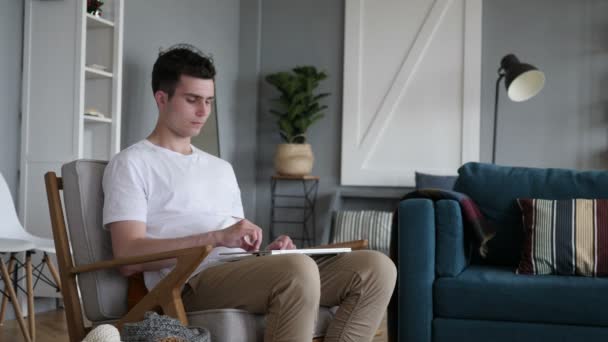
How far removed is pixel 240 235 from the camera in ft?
6.50

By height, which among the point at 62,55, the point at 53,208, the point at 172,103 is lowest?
the point at 53,208

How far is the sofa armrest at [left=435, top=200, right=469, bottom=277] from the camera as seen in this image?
9.64 ft

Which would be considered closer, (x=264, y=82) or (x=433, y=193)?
(x=433, y=193)

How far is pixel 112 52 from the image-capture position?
4406 millimetres

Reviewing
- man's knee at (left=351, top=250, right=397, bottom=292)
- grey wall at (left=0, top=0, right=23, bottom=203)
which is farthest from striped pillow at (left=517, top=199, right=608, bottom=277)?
grey wall at (left=0, top=0, right=23, bottom=203)

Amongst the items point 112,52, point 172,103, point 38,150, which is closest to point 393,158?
point 112,52

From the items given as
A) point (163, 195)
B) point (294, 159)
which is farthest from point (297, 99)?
point (163, 195)

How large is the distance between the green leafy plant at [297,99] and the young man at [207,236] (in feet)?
12.6

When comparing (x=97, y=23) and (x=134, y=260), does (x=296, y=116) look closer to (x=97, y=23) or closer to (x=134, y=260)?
(x=97, y=23)

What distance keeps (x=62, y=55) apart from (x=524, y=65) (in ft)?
10.2

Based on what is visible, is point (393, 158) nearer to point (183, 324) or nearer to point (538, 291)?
point (538, 291)

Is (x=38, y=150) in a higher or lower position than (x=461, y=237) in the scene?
higher

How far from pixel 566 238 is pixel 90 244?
1892 mm

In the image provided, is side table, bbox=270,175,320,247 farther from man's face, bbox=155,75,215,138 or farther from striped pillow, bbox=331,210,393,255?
man's face, bbox=155,75,215,138
